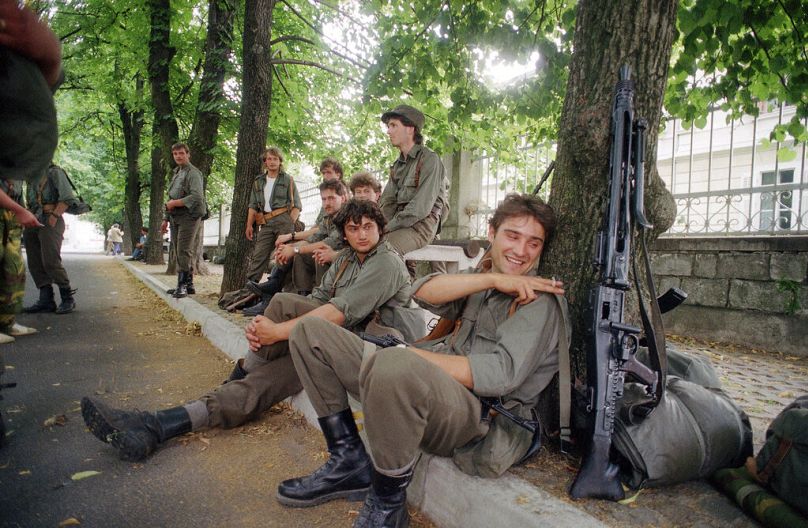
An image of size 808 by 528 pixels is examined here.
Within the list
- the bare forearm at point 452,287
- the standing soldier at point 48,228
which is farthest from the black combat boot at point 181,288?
the bare forearm at point 452,287

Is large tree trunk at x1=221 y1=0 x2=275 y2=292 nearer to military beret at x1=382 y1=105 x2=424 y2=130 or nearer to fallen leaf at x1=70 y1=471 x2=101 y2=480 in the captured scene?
military beret at x1=382 y1=105 x2=424 y2=130

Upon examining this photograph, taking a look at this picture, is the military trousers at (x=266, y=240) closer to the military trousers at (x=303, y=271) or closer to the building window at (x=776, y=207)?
the military trousers at (x=303, y=271)

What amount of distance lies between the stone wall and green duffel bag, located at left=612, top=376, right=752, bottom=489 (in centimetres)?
402

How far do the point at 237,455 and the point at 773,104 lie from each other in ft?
20.2

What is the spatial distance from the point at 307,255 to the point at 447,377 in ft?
12.9

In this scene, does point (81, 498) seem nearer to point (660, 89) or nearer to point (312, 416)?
point (312, 416)

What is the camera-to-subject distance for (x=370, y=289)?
9.97 feet

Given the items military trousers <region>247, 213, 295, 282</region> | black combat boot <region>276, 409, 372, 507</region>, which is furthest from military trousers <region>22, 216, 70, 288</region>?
black combat boot <region>276, 409, 372, 507</region>

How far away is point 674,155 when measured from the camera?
6152 millimetres

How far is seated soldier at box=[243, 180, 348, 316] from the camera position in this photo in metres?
5.39

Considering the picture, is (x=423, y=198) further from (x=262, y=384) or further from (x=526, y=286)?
(x=526, y=286)

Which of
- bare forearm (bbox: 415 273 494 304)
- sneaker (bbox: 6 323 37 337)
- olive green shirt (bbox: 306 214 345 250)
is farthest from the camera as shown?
olive green shirt (bbox: 306 214 345 250)

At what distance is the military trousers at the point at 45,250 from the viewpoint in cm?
630

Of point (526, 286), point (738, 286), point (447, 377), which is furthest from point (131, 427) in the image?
point (738, 286)
